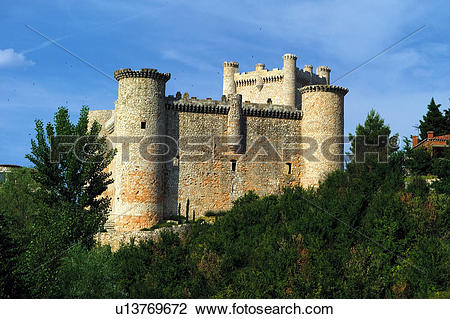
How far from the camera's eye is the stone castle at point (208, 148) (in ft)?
115

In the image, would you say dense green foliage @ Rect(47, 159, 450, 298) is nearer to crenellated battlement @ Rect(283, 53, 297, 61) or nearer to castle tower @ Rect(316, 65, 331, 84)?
crenellated battlement @ Rect(283, 53, 297, 61)

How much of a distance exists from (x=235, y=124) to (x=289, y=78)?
15913 mm

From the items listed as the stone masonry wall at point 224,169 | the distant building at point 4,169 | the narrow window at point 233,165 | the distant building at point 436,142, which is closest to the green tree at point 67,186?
the stone masonry wall at point 224,169

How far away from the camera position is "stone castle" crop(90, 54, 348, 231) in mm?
35156

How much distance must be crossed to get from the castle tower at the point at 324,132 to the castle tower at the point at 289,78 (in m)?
12.0

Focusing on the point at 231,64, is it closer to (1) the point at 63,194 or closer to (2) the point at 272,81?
(2) the point at 272,81

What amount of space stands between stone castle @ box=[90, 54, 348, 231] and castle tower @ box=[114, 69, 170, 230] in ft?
0.20

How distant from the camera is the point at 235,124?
125ft

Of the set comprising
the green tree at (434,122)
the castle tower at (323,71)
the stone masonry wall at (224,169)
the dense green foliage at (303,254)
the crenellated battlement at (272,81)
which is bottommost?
the dense green foliage at (303,254)

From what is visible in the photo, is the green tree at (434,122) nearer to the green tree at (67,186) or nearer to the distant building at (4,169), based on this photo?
the green tree at (67,186)

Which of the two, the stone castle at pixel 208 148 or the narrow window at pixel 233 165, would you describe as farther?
the narrow window at pixel 233 165

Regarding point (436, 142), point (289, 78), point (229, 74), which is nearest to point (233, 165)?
point (289, 78)

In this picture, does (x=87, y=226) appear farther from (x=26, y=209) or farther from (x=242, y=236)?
(x=26, y=209)

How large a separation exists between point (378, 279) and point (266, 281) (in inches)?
225
